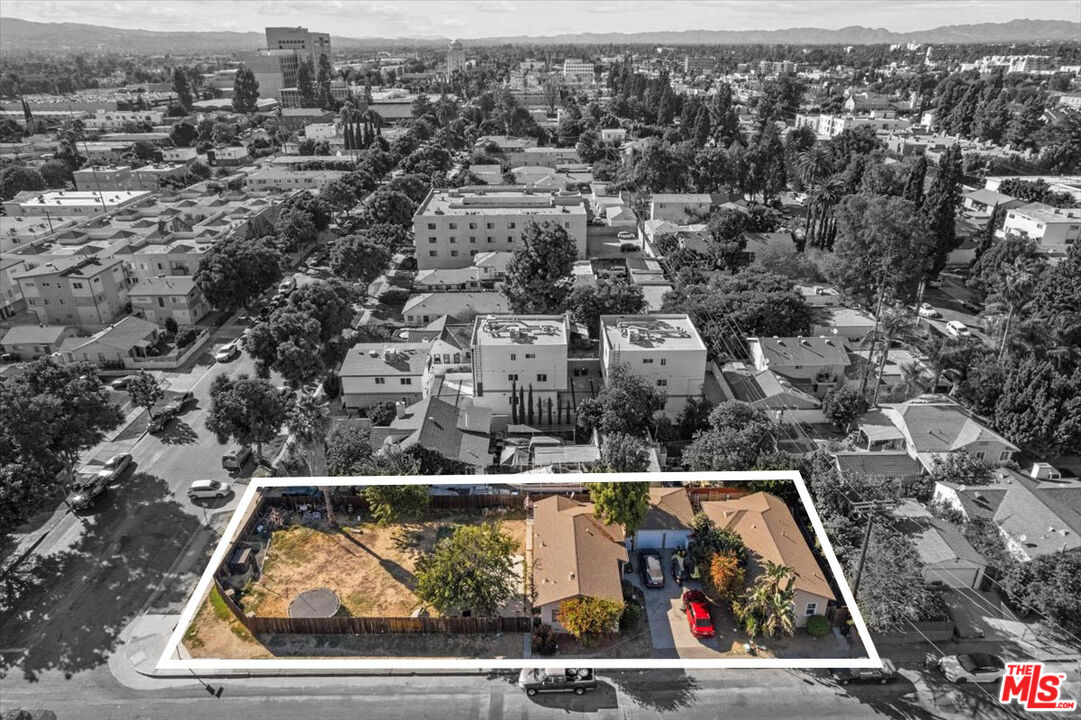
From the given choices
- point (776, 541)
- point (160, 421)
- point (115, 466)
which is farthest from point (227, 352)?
point (776, 541)

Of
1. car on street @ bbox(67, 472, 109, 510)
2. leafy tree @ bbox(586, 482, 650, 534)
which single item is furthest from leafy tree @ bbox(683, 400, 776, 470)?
car on street @ bbox(67, 472, 109, 510)

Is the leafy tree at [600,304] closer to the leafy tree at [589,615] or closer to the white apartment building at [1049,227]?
the leafy tree at [589,615]

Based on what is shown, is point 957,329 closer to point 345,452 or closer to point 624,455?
point 624,455

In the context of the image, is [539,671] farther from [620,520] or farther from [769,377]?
[769,377]

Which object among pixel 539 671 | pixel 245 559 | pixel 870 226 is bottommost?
pixel 539 671

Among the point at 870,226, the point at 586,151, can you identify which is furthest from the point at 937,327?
the point at 586,151
